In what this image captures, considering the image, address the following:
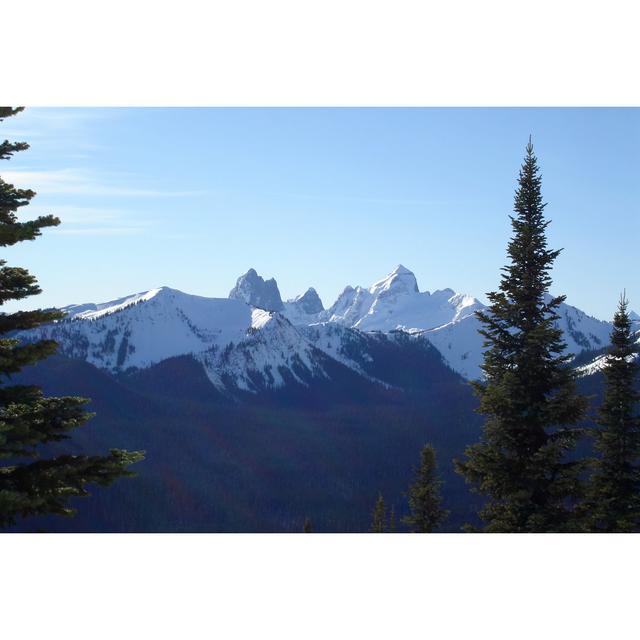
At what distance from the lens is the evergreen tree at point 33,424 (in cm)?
1257

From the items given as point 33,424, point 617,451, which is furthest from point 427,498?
point 33,424

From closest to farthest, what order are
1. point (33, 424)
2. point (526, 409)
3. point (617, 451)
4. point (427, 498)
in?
point (33, 424), point (526, 409), point (617, 451), point (427, 498)

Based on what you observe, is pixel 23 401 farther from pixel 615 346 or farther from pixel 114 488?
pixel 114 488

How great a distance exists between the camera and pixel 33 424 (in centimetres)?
1321

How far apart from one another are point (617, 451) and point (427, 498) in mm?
20959

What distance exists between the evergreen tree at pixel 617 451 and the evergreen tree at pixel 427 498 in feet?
65.1

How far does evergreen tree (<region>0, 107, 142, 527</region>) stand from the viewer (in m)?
12.6

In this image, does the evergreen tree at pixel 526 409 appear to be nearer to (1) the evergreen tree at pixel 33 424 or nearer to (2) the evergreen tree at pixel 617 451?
(2) the evergreen tree at pixel 617 451

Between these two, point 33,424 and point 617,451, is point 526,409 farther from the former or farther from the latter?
point 33,424

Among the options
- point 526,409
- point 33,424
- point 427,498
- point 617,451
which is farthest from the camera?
point 427,498

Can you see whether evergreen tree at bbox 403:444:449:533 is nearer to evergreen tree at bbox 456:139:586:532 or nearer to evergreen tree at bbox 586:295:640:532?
evergreen tree at bbox 586:295:640:532

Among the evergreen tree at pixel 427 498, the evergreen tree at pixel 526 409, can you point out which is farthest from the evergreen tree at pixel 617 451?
the evergreen tree at pixel 427 498

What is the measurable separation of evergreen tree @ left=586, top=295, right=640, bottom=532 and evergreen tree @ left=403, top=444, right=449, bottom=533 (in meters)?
19.9

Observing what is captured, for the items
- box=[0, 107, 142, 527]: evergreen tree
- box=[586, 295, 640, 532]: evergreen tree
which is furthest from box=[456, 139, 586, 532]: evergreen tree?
box=[0, 107, 142, 527]: evergreen tree
